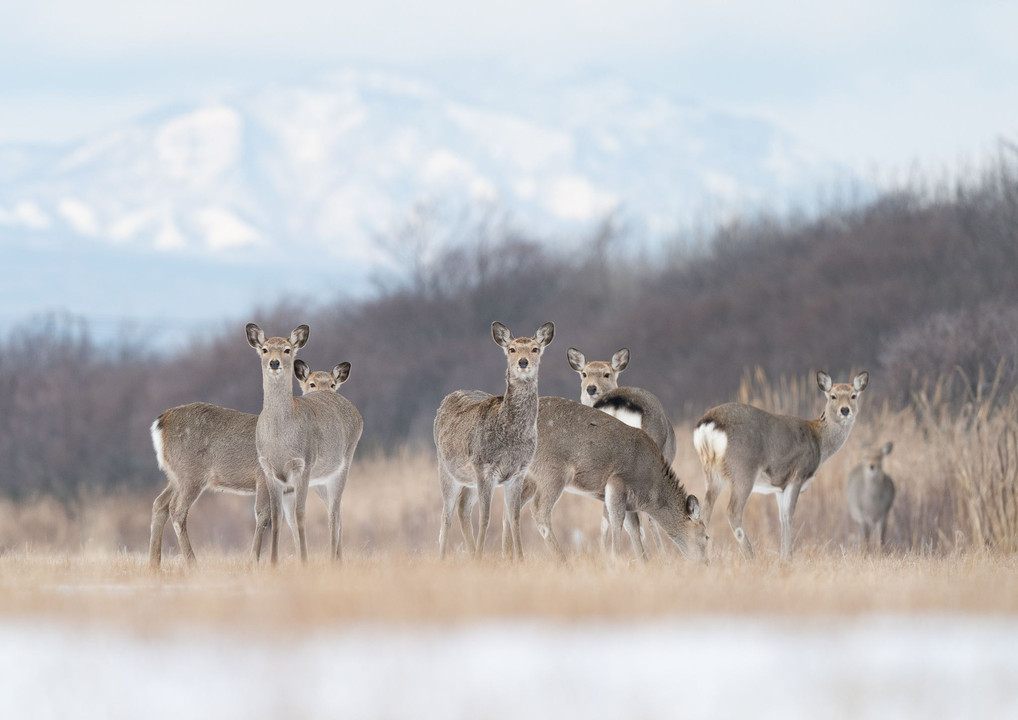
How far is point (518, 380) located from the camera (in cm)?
1011

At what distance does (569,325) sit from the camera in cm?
4388

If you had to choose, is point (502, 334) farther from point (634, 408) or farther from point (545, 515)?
point (634, 408)

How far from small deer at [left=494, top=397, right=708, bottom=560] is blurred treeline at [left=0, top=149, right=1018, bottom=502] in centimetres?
1354

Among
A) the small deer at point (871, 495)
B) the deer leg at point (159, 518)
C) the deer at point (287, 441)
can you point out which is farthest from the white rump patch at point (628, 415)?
the small deer at point (871, 495)

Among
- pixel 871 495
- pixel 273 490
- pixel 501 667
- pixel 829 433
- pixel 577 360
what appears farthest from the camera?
pixel 871 495

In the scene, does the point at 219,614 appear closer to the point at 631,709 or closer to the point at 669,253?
the point at 631,709

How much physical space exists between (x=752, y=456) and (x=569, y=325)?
3170 centimetres

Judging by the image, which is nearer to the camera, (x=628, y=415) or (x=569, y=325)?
(x=628, y=415)

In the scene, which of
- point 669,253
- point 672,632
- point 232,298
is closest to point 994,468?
point 672,632

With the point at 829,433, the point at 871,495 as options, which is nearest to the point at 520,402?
the point at 829,433

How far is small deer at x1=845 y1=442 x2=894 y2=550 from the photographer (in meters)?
14.6

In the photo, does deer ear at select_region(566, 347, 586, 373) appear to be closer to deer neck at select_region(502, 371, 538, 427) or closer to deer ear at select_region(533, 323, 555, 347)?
deer ear at select_region(533, 323, 555, 347)

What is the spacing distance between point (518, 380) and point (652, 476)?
3.99 feet

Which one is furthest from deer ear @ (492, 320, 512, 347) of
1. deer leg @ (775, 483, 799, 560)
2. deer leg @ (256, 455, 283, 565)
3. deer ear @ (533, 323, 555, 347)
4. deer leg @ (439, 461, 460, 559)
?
deer leg @ (775, 483, 799, 560)
